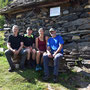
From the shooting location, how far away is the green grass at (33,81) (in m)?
3.17

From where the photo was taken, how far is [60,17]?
16.2 ft

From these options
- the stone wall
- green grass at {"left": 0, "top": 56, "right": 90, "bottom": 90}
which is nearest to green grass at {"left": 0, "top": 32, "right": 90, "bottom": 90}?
green grass at {"left": 0, "top": 56, "right": 90, "bottom": 90}

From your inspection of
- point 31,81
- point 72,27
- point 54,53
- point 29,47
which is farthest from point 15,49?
point 72,27

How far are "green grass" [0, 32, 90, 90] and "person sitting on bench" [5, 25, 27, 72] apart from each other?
312 millimetres

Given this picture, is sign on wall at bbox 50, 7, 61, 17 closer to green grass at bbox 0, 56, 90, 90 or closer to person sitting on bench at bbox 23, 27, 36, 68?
person sitting on bench at bbox 23, 27, 36, 68

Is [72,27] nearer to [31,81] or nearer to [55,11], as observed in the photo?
[55,11]

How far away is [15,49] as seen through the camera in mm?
4094

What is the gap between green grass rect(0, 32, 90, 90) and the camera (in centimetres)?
317

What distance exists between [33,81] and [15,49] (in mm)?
1303

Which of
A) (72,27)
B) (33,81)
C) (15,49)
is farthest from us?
(72,27)

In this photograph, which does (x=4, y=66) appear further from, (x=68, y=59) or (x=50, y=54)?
(x=68, y=59)

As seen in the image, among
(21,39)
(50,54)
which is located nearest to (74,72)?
(50,54)

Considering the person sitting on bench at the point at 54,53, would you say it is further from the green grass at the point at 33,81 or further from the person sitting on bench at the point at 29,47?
the person sitting on bench at the point at 29,47

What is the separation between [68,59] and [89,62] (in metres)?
0.78
